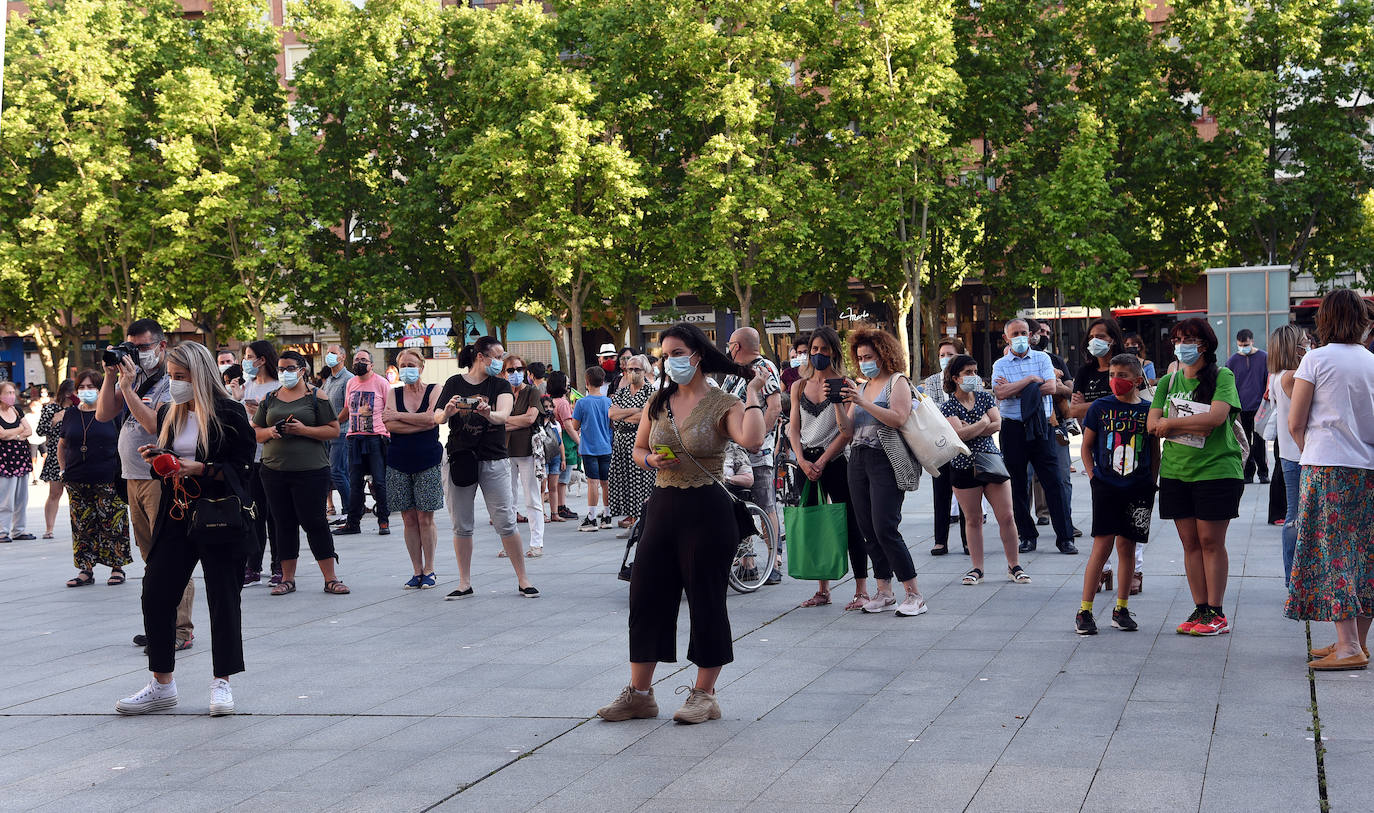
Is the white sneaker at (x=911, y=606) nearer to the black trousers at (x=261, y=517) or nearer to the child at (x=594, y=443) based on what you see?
the black trousers at (x=261, y=517)

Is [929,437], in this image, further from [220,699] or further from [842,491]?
[220,699]

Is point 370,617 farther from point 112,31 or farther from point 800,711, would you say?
point 112,31

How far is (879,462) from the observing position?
891 cm

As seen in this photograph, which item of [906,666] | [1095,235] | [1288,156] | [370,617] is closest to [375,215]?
[1095,235]

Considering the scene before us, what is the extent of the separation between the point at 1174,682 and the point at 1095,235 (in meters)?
33.0

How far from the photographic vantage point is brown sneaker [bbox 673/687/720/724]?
6.16 metres

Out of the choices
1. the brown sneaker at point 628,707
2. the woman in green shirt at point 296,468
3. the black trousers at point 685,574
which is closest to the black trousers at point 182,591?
the brown sneaker at point 628,707

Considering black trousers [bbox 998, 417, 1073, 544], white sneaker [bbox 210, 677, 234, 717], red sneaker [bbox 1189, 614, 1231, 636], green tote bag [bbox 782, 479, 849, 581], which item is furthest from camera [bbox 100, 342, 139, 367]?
black trousers [bbox 998, 417, 1073, 544]

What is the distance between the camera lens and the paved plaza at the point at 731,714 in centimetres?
515

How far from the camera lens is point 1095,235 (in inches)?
1491

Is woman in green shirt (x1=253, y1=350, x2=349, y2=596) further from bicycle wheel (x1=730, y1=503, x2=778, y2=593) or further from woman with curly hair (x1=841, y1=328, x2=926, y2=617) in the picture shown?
woman with curly hair (x1=841, y1=328, x2=926, y2=617)

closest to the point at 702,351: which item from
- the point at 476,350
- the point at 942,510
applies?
the point at 476,350

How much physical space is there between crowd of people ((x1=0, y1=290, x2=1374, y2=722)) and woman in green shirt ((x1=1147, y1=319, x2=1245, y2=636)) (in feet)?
0.05

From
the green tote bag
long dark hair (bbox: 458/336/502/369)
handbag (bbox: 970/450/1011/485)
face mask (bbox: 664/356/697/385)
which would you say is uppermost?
long dark hair (bbox: 458/336/502/369)
